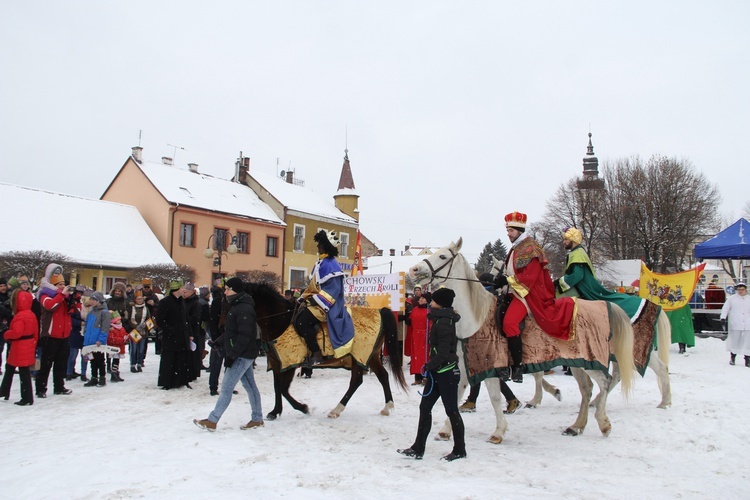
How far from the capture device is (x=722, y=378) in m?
11.1

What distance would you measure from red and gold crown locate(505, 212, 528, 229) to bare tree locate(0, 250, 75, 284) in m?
18.8

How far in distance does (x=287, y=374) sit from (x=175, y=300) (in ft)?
11.5

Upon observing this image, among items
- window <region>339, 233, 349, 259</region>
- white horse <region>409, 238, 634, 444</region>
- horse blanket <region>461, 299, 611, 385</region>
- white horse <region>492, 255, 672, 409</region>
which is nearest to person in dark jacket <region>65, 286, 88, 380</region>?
white horse <region>409, 238, 634, 444</region>

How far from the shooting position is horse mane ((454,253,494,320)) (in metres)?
6.99

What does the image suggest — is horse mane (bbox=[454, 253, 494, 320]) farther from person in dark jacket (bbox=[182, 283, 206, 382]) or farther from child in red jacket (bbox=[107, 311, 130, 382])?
child in red jacket (bbox=[107, 311, 130, 382])

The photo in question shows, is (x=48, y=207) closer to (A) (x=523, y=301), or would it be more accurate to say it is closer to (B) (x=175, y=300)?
(B) (x=175, y=300)

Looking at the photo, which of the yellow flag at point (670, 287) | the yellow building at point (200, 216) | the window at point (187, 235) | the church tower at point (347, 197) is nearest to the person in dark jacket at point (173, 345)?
the yellow flag at point (670, 287)

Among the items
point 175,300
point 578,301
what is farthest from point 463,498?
point 175,300

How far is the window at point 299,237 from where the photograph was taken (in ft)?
129

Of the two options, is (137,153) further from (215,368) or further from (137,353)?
(215,368)

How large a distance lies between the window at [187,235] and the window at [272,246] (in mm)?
5733

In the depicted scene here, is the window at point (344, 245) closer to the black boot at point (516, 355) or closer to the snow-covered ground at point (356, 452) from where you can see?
the snow-covered ground at point (356, 452)

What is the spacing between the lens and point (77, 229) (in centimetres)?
2797

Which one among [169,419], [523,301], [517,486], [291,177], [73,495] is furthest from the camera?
[291,177]
